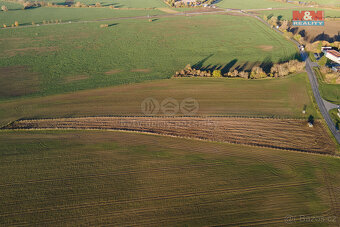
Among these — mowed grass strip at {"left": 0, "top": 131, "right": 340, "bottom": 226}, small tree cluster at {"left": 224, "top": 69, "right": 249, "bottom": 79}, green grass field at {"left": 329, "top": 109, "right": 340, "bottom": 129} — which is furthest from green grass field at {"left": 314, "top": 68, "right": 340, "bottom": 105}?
mowed grass strip at {"left": 0, "top": 131, "right": 340, "bottom": 226}

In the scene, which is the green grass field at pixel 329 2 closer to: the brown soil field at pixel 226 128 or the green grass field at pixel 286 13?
the green grass field at pixel 286 13

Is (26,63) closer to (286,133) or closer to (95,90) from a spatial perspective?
(95,90)

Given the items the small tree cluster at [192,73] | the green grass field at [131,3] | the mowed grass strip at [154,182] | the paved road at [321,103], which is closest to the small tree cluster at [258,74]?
the small tree cluster at [192,73]

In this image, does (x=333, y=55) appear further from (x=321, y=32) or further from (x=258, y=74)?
(x=321, y=32)

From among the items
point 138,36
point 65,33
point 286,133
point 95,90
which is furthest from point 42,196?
point 65,33

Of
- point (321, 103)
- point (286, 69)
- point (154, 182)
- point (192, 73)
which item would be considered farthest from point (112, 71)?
point (321, 103)

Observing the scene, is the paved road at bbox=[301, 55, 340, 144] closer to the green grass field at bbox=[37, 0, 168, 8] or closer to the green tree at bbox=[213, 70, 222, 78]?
the green tree at bbox=[213, 70, 222, 78]
